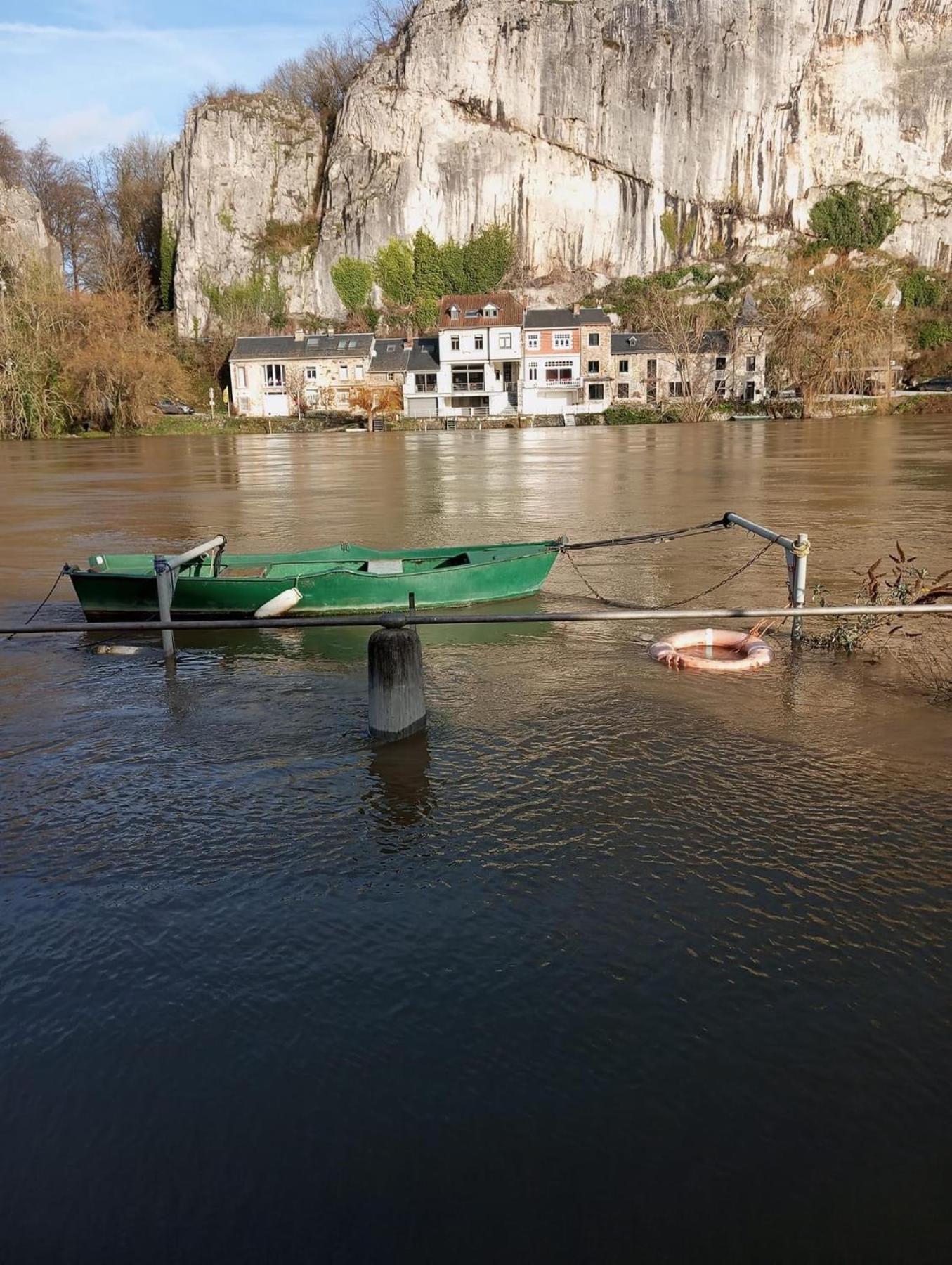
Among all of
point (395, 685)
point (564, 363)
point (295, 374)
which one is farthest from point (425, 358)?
point (395, 685)

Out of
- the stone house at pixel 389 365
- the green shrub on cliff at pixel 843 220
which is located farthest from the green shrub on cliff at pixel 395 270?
the green shrub on cliff at pixel 843 220

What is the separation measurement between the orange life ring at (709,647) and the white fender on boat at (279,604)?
4.00 meters

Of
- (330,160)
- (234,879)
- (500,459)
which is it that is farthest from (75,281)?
(234,879)

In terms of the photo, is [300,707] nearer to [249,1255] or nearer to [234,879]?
[234,879]

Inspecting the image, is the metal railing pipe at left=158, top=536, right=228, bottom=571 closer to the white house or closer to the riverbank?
the riverbank

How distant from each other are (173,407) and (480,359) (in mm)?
25876

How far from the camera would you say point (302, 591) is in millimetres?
11469

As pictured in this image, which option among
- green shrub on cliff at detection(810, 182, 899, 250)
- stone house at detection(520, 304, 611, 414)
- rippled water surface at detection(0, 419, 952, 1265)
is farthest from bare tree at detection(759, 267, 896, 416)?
rippled water surface at detection(0, 419, 952, 1265)

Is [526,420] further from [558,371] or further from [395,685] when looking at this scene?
[395,685]

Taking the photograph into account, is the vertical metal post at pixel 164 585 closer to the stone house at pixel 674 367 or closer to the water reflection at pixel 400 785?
the water reflection at pixel 400 785

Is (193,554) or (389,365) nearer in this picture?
(193,554)

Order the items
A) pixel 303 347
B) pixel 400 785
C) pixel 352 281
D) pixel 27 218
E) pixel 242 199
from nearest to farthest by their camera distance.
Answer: pixel 400 785 → pixel 303 347 → pixel 352 281 → pixel 27 218 → pixel 242 199

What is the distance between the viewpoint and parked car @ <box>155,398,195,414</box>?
267 ft

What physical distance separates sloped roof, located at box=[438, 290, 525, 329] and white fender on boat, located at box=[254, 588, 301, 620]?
7793cm
